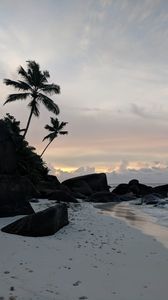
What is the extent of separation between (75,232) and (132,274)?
465cm

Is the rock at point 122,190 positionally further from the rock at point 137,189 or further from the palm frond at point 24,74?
the palm frond at point 24,74

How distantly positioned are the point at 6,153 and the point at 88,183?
41.7 m

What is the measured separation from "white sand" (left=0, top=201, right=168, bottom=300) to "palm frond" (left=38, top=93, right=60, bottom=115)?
→ 2564cm

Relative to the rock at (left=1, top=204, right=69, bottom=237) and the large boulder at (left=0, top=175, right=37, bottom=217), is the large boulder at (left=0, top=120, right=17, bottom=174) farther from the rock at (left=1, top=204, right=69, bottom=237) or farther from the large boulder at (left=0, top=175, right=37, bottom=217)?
the rock at (left=1, top=204, right=69, bottom=237)

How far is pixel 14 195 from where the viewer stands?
52.5ft

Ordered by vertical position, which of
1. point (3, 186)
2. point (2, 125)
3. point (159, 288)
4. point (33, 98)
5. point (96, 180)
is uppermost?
point (33, 98)

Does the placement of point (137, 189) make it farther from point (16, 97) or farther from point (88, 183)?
point (16, 97)

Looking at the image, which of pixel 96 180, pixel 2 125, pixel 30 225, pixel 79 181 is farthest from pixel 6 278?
pixel 96 180

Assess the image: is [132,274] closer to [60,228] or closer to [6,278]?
[6,278]

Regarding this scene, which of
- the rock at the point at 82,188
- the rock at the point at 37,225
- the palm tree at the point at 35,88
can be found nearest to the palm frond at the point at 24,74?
the palm tree at the point at 35,88

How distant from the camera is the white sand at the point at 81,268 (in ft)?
21.3

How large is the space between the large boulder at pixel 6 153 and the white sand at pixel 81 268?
5325mm

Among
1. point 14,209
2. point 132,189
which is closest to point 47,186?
point 132,189

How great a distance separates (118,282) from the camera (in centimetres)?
739
